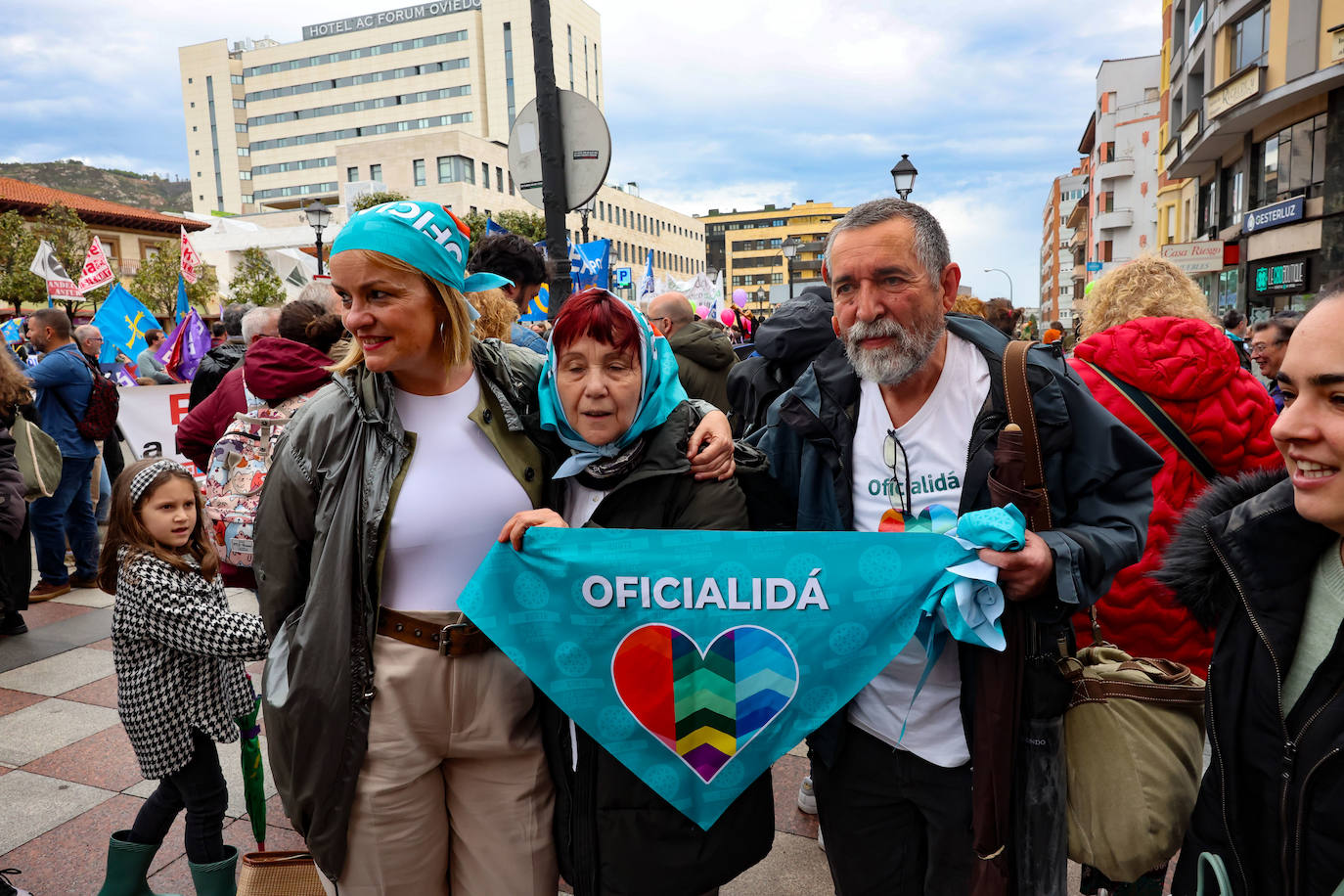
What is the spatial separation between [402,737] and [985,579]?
4.77ft

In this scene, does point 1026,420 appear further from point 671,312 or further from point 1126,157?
point 1126,157

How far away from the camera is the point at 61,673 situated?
5.37 metres

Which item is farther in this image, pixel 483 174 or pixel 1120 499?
pixel 483 174

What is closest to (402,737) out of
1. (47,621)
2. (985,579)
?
(985,579)

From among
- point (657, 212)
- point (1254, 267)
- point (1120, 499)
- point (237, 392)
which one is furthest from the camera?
point (657, 212)

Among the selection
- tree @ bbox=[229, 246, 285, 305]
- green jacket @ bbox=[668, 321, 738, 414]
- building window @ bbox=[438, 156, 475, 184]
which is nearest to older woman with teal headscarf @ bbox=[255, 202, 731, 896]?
green jacket @ bbox=[668, 321, 738, 414]

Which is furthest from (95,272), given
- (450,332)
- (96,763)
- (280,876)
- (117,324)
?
(450,332)

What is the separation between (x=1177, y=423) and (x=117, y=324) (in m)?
11.2

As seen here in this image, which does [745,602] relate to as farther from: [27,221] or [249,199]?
[249,199]

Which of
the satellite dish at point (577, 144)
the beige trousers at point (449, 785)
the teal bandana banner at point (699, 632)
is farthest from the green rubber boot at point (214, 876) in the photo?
the satellite dish at point (577, 144)

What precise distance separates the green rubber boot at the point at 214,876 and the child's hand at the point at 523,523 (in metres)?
1.88

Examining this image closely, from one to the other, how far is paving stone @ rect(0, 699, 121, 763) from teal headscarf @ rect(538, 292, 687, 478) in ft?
12.5

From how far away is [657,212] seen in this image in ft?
307

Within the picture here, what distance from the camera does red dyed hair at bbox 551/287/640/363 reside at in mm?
2211
